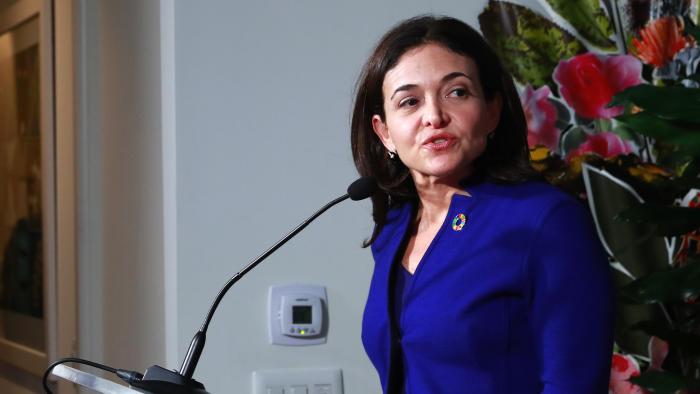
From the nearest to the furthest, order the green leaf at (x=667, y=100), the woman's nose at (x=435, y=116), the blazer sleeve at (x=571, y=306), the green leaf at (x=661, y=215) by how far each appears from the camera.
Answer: the blazer sleeve at (x=571, y=306) → the woman's nose at (x=435, y=116) → the green leaf at (x=667, y=100) → the green leaf at (x=661, y=215)

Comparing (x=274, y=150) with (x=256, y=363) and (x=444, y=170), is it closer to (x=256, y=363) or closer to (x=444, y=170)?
(x=256, y=363)

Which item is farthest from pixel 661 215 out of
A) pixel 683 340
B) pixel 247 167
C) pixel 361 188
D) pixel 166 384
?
pixel 166 384

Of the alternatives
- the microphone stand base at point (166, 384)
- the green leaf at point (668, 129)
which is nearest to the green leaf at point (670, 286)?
the green leaf at point (668, 129)

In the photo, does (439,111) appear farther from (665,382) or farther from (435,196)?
(665,382)

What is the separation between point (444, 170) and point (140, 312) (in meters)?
1.09

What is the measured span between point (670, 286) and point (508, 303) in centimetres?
54

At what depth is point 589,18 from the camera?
1.97m

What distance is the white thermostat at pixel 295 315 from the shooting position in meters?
1.79

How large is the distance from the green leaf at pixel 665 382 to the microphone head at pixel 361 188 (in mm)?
720

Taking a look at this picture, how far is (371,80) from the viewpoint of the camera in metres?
1.29

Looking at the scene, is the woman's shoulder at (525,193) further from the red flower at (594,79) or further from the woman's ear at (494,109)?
the red flower at (594,79)

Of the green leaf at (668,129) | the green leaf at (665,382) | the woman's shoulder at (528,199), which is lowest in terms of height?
the green leaf at (665,382)

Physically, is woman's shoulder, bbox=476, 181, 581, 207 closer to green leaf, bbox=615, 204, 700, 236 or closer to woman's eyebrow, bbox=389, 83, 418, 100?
woman's eyebrow, bbox=389, 83, 418, 100

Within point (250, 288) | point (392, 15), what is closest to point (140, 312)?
point (250, 288)
